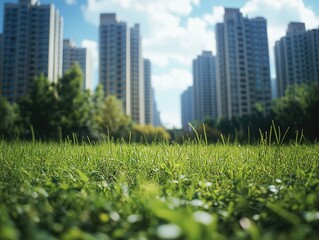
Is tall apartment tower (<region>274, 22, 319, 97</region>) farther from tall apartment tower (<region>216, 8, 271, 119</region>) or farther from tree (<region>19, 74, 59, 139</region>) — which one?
tree (<region>19, 74, 59, 139</region>)

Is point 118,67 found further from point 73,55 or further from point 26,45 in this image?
point 73,55

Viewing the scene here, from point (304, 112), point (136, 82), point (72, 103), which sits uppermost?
point (136, 82)

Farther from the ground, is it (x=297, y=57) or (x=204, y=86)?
(x=204, y=86)

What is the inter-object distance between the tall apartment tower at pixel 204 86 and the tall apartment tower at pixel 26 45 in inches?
2634

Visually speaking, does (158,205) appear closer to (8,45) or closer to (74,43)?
(8,45)

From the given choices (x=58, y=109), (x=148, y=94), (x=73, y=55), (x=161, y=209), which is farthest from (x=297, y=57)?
(x=161, y=209)

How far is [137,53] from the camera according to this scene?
105 metres

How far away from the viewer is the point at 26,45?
76.7 meters

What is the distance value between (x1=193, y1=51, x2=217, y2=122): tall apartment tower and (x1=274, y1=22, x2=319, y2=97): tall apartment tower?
126 ft

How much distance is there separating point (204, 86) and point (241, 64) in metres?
37.9

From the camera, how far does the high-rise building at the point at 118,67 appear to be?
297 feet

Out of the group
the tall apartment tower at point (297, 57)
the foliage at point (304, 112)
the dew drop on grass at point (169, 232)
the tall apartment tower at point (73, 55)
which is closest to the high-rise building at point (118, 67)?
the tall apartment tower at point (73, 55)

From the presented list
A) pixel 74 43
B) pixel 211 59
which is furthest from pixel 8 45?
pixel 211 59

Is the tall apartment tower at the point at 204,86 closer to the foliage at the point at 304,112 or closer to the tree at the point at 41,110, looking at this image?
the foliage at the point at 304,112
